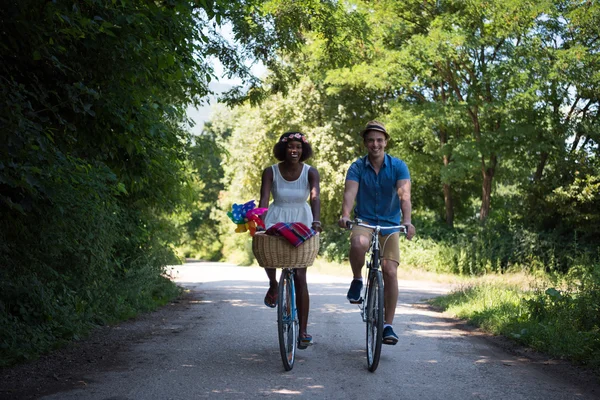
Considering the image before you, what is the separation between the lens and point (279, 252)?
6.54 m

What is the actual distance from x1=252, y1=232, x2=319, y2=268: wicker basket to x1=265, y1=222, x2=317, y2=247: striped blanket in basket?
60mm

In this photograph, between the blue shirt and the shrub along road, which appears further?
the blue shirt

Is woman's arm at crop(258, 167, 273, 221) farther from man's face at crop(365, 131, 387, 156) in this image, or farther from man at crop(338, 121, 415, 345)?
man's face at crop(365, 131, 387, 156)

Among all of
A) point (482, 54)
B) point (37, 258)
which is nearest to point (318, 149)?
point (482, 54)

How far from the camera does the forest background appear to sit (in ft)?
20.5

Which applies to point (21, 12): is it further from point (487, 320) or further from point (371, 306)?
point (487, 320)

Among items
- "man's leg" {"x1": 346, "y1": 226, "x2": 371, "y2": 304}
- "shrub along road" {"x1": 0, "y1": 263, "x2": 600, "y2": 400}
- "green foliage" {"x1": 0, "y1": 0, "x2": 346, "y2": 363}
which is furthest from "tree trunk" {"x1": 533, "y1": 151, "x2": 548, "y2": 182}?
"man's leg" {"x1": 346, "y1": 226, "x2": 371, "y2": 304}

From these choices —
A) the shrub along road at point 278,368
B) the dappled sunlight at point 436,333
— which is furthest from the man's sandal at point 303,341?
the dappled sunlight at point 436,333

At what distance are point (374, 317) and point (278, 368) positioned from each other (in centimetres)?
100

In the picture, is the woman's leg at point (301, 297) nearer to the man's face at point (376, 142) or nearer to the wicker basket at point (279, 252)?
the wicker basket at point (279, 252)

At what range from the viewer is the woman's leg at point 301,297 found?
6.98 m

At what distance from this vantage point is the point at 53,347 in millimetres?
7457

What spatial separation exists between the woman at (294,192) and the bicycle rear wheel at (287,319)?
0.46ft

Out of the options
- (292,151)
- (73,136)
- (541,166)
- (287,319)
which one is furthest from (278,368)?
(541,166)
